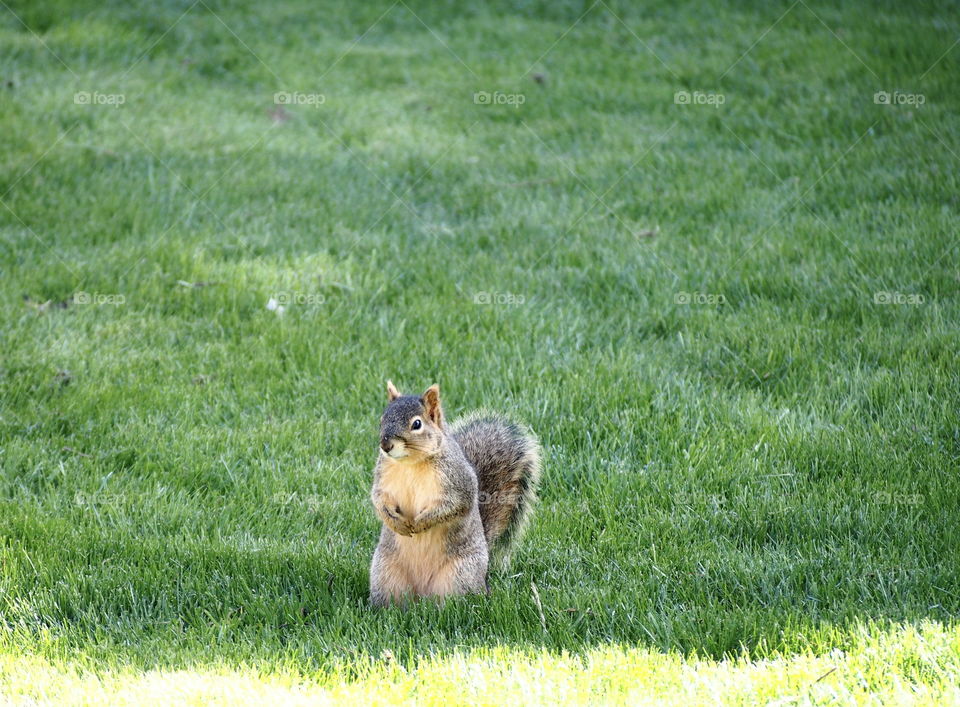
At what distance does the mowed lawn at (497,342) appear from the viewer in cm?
283

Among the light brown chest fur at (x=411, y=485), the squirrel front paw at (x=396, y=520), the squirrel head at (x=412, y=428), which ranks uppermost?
the squirrel head at (x=412, y=428)

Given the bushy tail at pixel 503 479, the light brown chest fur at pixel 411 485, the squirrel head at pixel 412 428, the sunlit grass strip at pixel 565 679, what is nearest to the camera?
the sunlit grass strip at pixel 565 679

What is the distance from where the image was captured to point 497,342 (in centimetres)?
462

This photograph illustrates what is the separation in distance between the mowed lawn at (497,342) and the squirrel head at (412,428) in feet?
1.59

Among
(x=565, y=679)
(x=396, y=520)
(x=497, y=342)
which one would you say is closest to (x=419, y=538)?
(x=396, y=520)

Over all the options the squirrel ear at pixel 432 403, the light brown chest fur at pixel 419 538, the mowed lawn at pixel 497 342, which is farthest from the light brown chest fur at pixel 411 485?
the mowed lawn at pixel 497 342

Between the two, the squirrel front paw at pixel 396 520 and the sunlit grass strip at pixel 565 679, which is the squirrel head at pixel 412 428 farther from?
the sunlit grass strip at pixel 565 679

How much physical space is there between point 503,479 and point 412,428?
56cm

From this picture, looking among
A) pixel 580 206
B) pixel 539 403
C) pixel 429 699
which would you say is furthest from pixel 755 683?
pixel 580 206

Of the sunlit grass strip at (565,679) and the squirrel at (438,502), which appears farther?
the squirrel at (438,502)

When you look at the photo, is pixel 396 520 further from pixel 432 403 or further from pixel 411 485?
pixel 432 403

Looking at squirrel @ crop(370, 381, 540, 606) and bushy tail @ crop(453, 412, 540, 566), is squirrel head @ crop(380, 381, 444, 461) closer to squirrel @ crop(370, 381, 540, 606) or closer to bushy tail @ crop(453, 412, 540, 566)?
squirrel @ crop(370, 381, 540, 606)

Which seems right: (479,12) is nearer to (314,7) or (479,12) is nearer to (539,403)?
Answer: (314,7)

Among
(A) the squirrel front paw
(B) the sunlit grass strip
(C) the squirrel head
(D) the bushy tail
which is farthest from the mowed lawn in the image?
(C) the squirrel head
